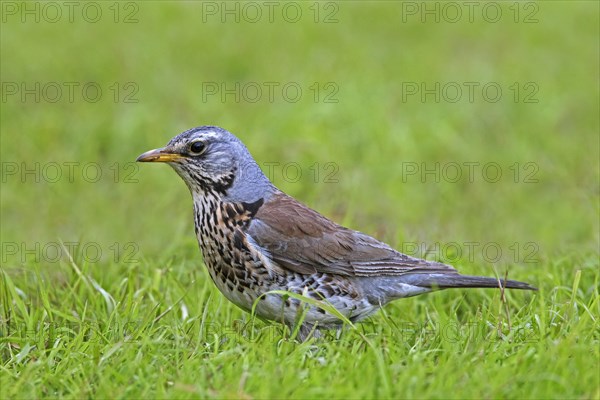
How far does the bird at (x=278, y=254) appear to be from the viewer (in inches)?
231

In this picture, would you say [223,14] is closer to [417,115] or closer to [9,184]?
[417,115]

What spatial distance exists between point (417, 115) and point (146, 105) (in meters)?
2.92

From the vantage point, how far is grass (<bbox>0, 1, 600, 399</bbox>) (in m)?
5.04

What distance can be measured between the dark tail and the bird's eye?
1431mm

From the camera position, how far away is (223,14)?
47.5 feet

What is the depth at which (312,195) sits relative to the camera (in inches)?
384

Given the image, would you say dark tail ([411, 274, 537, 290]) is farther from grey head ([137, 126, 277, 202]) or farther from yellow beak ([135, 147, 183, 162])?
yellow beak ([135, 147, 183, 162])

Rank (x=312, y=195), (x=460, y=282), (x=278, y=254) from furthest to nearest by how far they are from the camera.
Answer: (x=312, y=195), (x=460, y=282), (x=278, y=254)

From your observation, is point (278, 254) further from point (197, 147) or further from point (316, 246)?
point (197, 147)

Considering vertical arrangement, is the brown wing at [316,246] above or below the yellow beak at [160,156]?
below

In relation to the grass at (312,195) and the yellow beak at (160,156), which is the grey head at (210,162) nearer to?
the yellow beak at (160,156)

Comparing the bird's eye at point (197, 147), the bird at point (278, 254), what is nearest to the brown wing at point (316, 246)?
the bird at point (278, 254)

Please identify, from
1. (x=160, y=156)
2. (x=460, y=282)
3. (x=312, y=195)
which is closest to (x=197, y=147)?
(x=160, y=156)

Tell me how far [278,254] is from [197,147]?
78 cm
